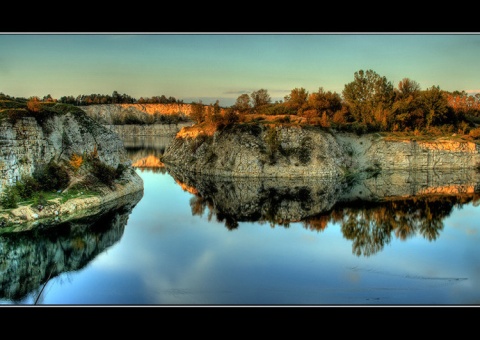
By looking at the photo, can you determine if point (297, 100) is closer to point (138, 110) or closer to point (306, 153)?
point (306, 153)

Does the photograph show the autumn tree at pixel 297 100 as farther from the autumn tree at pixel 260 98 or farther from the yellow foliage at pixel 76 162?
the yellow foliage at pixel 76 162

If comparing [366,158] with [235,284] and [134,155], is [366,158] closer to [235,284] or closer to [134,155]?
[134,155]

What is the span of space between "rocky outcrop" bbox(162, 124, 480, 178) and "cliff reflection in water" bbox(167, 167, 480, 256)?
6.59ft

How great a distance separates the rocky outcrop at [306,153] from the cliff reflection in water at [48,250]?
19292mm

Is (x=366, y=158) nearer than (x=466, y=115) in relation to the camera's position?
Yes

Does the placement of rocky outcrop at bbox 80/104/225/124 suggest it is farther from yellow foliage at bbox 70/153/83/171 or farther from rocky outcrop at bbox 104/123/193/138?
yellow foliage at bbox 70/153/83/171

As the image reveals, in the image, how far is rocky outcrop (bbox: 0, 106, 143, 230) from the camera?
74.7 feet

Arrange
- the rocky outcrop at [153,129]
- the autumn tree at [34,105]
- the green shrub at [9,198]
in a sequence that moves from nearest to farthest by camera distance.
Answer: the green shrub at [9,198] → the autumn tree at [34,105] → the rocky outcrop at [153,129]

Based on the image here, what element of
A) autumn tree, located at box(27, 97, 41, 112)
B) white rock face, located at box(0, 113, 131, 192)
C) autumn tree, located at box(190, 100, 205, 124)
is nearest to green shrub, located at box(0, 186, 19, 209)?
white rock face, located at box(0, 113, 131, 192)

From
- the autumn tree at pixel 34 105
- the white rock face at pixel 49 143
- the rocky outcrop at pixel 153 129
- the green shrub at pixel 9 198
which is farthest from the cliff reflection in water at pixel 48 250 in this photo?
the rocky outcrop at pixel 153 129

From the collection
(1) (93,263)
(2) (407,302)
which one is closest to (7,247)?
(1) (93,263)

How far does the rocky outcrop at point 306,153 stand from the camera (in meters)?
40.1
